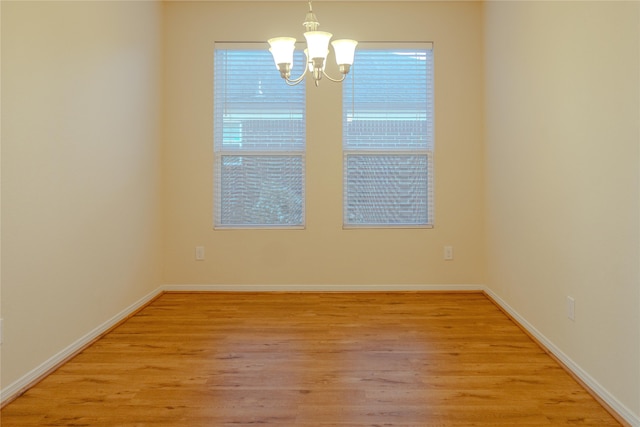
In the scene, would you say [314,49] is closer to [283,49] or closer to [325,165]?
[283,49]

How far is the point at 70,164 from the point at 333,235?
2.27 metres

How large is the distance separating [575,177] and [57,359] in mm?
3028

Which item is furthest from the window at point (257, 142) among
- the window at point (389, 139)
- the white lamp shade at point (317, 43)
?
the white lamp shade at point (317, 43)

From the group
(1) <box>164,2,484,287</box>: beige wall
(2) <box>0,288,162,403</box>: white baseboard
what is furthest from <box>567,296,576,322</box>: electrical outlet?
(2) <box>0,288,162,403</box>: white baseboard

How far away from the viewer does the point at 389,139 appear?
3.97m

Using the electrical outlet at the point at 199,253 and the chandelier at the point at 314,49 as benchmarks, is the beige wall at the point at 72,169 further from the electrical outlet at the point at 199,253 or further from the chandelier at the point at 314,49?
the chandelier at the point at 314,49

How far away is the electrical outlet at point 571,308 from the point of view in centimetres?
225

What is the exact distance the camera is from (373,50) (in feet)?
12.9

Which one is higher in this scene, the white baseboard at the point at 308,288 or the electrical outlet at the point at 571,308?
the electrical outlet at the point at 571,308

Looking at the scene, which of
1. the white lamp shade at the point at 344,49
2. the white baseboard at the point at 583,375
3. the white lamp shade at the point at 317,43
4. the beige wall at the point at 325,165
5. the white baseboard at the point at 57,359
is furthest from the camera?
the beige wall at the point at 325,165

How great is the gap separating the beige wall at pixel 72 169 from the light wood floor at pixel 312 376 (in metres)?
0.31

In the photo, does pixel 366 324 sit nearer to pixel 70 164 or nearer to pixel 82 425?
pixel 82 425

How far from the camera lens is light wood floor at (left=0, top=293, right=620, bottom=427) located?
5.91 ft

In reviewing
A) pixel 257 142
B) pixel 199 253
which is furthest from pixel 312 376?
pixel 257 142
